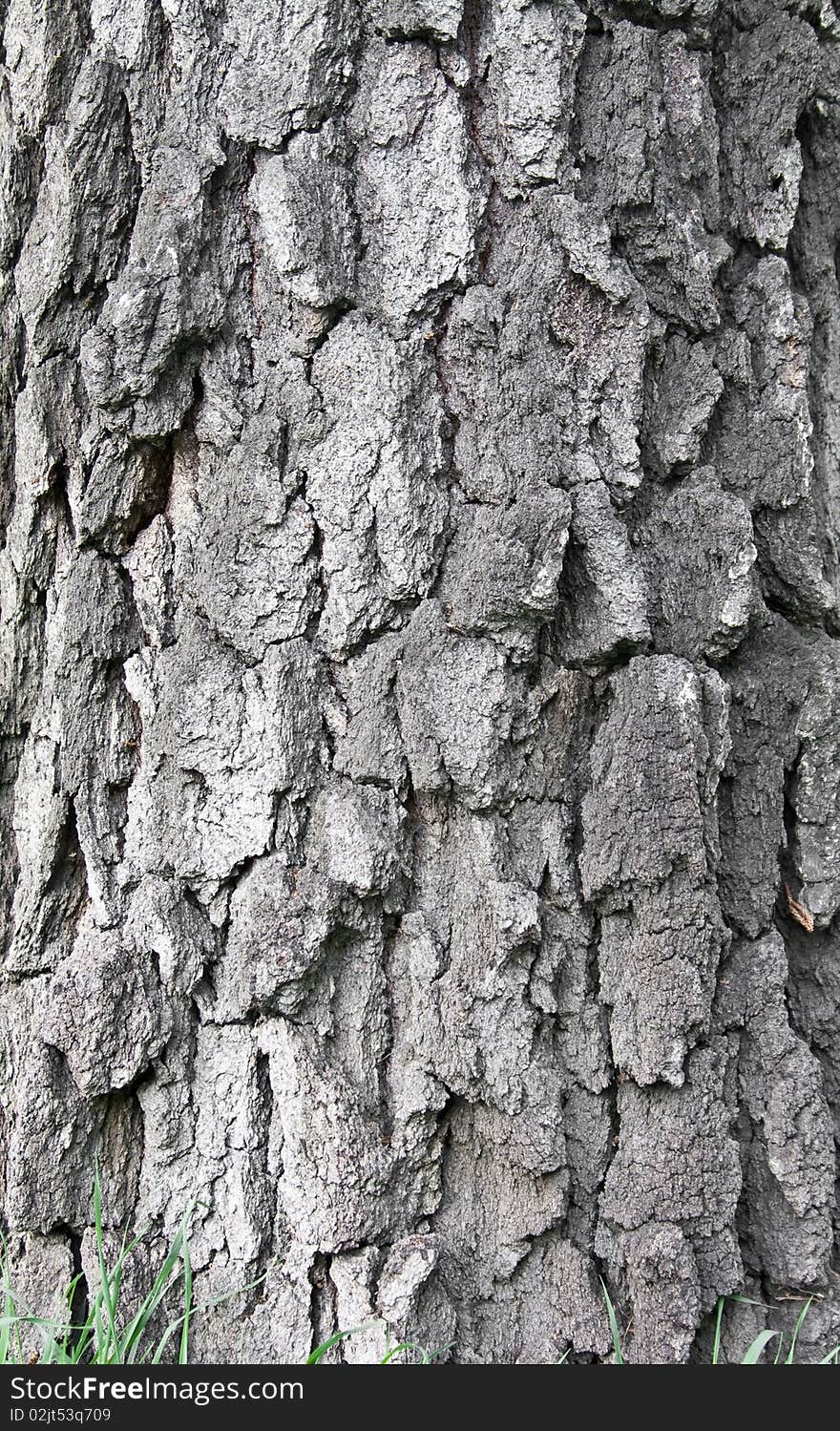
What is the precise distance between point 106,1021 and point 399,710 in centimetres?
59

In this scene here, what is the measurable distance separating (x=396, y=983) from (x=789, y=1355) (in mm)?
749

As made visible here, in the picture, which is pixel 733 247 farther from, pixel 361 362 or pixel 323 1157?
pixel 323 1157

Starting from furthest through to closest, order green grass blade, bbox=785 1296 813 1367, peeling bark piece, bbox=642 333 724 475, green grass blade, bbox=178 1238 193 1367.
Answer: peeling bark piece, bbox=642 333 724 475 < green grass blade, bbox=785 1296 813 1367 < green grass blade, bbox=178 1238 193 1367

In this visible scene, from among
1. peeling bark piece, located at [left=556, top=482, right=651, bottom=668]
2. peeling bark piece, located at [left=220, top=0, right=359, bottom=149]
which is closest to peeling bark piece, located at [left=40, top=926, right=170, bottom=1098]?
peeling bark piece, located at [left=556, top=482, right=651, bottom=668]

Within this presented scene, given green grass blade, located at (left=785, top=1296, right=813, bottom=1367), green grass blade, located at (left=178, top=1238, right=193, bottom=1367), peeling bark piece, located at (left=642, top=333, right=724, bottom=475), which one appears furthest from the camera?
peeling bark piece, located at (left=642, top=333, right=724, bottom=475)

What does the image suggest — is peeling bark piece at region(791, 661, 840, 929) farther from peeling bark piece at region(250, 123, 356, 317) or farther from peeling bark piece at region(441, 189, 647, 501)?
peeling bark piece at region(250, 123, 356, 317)

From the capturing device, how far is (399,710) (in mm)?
1481

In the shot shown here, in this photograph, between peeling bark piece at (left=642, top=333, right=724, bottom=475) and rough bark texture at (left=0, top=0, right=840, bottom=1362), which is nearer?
rough bark texture at (left=0, top=0, right=840, bottom=1362)

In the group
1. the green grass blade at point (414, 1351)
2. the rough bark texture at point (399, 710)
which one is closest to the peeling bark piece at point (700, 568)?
the rough bark texture at point (399, 710)

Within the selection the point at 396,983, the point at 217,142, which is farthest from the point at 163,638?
the point at 217,142

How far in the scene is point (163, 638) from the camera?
156 centimetres

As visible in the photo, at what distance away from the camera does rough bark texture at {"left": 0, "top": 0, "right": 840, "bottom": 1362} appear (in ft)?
→ 4.77

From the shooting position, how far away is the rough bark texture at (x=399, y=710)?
1.46m

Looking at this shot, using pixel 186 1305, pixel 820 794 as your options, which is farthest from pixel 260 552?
pixel 186 1305
